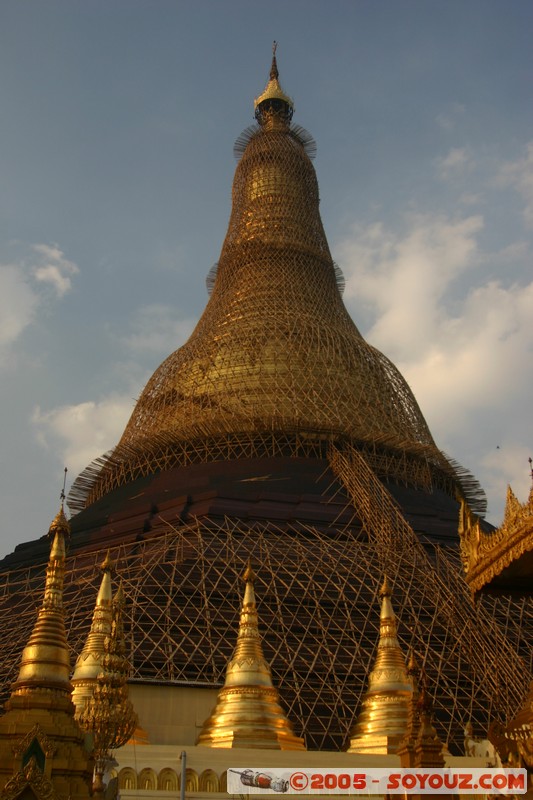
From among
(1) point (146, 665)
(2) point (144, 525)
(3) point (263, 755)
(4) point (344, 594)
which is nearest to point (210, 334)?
(2) point (144, 525)

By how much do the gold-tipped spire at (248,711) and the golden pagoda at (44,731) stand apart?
16.7 ft

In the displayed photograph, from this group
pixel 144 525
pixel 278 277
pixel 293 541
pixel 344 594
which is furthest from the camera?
pixel 278 277

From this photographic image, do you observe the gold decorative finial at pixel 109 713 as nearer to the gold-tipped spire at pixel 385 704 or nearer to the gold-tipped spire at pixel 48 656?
the gold-tipped spire at pixel 48 656

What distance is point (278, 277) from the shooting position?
3506 centimetres

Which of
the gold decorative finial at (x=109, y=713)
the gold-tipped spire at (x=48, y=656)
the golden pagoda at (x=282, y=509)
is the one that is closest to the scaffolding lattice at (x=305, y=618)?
the golden pagoda at (x=282, y=509)

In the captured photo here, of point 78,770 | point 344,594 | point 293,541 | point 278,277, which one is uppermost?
point 278,277

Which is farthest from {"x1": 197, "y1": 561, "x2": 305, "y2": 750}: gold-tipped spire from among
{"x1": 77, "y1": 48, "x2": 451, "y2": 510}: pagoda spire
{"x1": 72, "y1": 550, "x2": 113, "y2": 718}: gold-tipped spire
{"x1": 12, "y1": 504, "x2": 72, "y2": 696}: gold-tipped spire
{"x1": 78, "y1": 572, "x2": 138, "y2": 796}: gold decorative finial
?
{"x1": 77, "y1": 48, "x2": 451, "y2": 510}: pagoda spire

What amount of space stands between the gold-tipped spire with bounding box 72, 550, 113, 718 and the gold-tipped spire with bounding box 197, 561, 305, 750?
7.13ft

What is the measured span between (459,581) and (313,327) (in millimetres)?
13049

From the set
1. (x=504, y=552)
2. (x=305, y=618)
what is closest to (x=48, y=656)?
(x=504, y=552)

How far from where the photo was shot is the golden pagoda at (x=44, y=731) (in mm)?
9578

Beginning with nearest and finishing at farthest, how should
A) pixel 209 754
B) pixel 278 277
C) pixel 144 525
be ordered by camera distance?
pixel 209 754 < pixel 144 525 < pixel 278 277

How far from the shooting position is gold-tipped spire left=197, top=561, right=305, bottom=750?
15180 mm

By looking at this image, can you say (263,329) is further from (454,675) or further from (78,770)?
(78,770)
